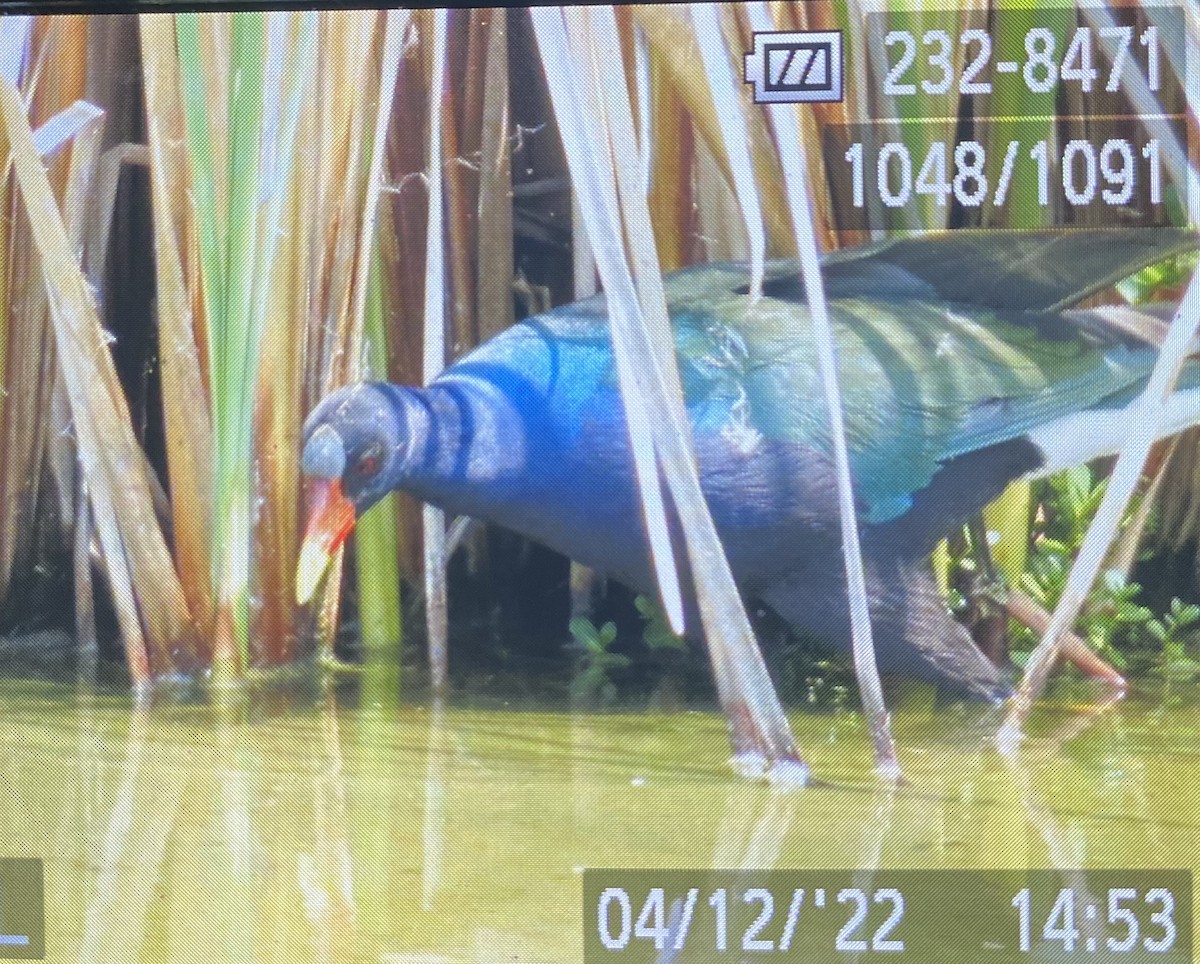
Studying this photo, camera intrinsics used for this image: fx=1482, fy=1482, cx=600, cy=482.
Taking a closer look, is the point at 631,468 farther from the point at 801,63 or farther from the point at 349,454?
the point at 801,63

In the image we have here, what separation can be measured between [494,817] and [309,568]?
422 millimetres

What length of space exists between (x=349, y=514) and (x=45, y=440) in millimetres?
454

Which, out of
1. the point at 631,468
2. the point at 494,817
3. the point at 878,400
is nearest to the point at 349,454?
the point at 631,468

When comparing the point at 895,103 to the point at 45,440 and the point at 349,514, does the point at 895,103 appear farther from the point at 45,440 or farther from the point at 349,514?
the point at 45,440

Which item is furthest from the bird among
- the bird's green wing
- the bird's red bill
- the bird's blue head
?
the bird's red bill

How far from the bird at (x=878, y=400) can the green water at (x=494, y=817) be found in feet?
0.51

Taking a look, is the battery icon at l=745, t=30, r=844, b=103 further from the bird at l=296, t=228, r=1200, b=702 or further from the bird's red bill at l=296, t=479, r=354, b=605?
the bird's red bill at l=296, t=479, r=354, b=605

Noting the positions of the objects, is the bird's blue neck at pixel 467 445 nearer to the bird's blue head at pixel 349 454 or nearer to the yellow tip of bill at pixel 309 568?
the bird's blue head at pixel 349 454

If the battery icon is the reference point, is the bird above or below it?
below

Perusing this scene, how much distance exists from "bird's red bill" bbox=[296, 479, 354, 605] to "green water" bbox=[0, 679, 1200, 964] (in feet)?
0.60

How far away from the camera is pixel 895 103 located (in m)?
1.95

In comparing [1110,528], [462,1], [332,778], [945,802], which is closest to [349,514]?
[332,778]

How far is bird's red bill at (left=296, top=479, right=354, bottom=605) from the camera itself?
6.64ft

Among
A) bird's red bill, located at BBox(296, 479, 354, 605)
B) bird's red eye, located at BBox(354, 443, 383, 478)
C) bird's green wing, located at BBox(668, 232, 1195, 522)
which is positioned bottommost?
bird's red bill, located at BBox(296, 479, 354, 605)
